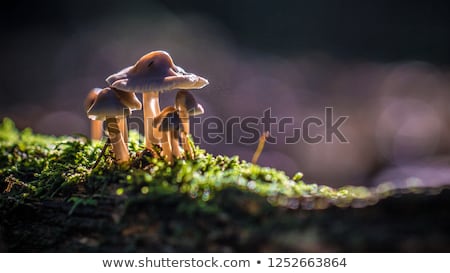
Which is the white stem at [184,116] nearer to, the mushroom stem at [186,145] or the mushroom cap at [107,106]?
the mushroom stem at [186,145]

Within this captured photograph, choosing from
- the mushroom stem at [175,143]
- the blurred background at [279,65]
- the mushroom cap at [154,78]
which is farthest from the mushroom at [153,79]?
the blurred background at [279,65]

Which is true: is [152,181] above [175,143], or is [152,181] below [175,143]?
below

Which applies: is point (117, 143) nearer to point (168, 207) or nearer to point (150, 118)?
point (150, 118)

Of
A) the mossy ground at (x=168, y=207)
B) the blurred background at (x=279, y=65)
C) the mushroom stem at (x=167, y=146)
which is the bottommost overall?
the mossy ground at (x=168, y=207)

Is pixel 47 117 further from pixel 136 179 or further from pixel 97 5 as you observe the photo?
pixel 136 179

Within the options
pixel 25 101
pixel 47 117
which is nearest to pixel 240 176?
pixel 47 117

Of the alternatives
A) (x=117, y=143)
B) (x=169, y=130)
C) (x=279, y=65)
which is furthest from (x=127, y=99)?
(x=279, y=65)
